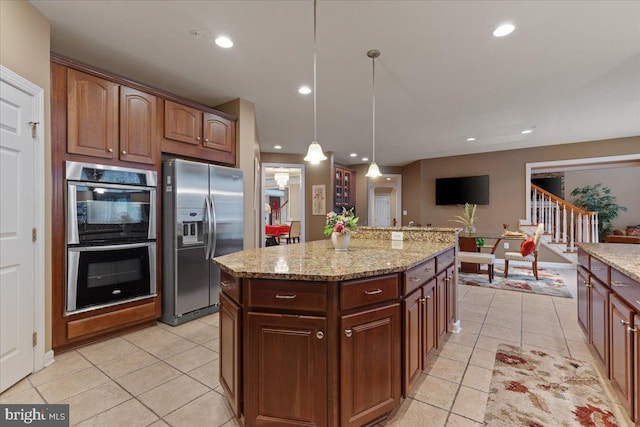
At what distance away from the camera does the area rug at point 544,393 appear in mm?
1576

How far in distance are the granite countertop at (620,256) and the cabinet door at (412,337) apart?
1.03 metres

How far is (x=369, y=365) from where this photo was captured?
4.70 ft

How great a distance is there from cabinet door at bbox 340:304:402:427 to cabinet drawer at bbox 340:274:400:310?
54mm

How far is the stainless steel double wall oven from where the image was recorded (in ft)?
7.55

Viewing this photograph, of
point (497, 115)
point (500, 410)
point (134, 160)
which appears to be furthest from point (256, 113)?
point (500, 410)

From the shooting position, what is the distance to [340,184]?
24.0ft

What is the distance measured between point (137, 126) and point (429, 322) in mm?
3092

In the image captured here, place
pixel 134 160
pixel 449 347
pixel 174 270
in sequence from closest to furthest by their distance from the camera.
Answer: pixel 449 347
pixel 134 160
pixel 174 270

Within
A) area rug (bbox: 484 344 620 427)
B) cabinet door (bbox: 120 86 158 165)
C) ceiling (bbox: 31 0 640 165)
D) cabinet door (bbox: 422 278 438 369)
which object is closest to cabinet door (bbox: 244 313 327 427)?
cabinet door (bbox: 422 278 438 369)

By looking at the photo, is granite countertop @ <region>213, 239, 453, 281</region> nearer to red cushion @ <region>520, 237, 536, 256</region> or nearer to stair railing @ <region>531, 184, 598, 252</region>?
→ red cushion @ <region>520, 237, 536, 256</region>

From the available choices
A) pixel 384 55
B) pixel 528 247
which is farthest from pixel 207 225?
pixel 528 247

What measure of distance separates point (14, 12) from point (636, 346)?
415 centimetres

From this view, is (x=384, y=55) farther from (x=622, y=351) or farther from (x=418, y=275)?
(x=622, y=351)

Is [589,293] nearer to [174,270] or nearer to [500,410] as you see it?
[500,410]
